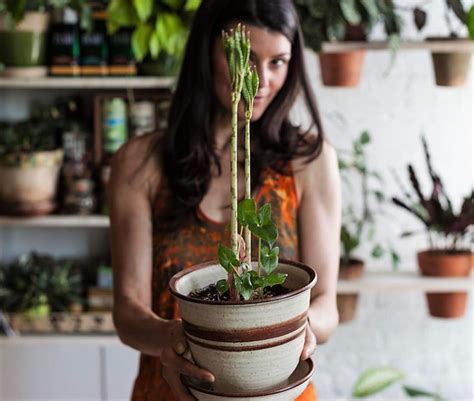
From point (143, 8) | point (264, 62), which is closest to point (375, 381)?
point (264, 62)

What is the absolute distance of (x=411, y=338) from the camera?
3.33 metres

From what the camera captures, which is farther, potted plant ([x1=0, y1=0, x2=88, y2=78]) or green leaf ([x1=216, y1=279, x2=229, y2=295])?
potted plant ([x1=0, y1=0, x2=88, y2=78])

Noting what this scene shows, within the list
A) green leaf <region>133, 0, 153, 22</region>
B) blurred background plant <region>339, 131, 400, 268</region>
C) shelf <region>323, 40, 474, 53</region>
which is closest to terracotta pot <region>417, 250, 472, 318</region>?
blurred background plant <region>339, 131, 400, 268</region>

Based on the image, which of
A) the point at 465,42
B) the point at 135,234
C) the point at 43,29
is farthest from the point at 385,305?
the point at 135,234

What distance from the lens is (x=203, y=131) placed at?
62.8 inches

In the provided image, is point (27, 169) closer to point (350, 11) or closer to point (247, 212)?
point (350, 11)

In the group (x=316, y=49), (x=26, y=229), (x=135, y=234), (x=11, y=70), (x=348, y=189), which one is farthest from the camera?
(x=26, y=229)

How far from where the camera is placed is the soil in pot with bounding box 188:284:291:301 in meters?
0.86

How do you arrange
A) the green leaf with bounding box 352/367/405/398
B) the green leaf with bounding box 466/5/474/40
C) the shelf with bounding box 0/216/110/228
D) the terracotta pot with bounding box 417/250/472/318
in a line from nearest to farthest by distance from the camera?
the green leaf with bounding box 352/367/405/398, the green leaf with bounding box 466/5/474/40, the terracotta pot with bounding box 417/250/472/318, the shelf with bounding box 0/216/110/228

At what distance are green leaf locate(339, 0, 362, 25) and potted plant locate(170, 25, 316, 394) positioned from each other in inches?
76.0

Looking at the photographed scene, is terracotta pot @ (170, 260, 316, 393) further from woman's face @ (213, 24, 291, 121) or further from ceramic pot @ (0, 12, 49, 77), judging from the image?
ceramic pot @ (0, 12, 49, 77)

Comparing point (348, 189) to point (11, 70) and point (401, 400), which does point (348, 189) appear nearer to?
point (401, 400)

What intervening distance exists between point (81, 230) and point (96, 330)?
0.47 meters

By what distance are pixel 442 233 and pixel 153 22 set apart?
122 centimetres
